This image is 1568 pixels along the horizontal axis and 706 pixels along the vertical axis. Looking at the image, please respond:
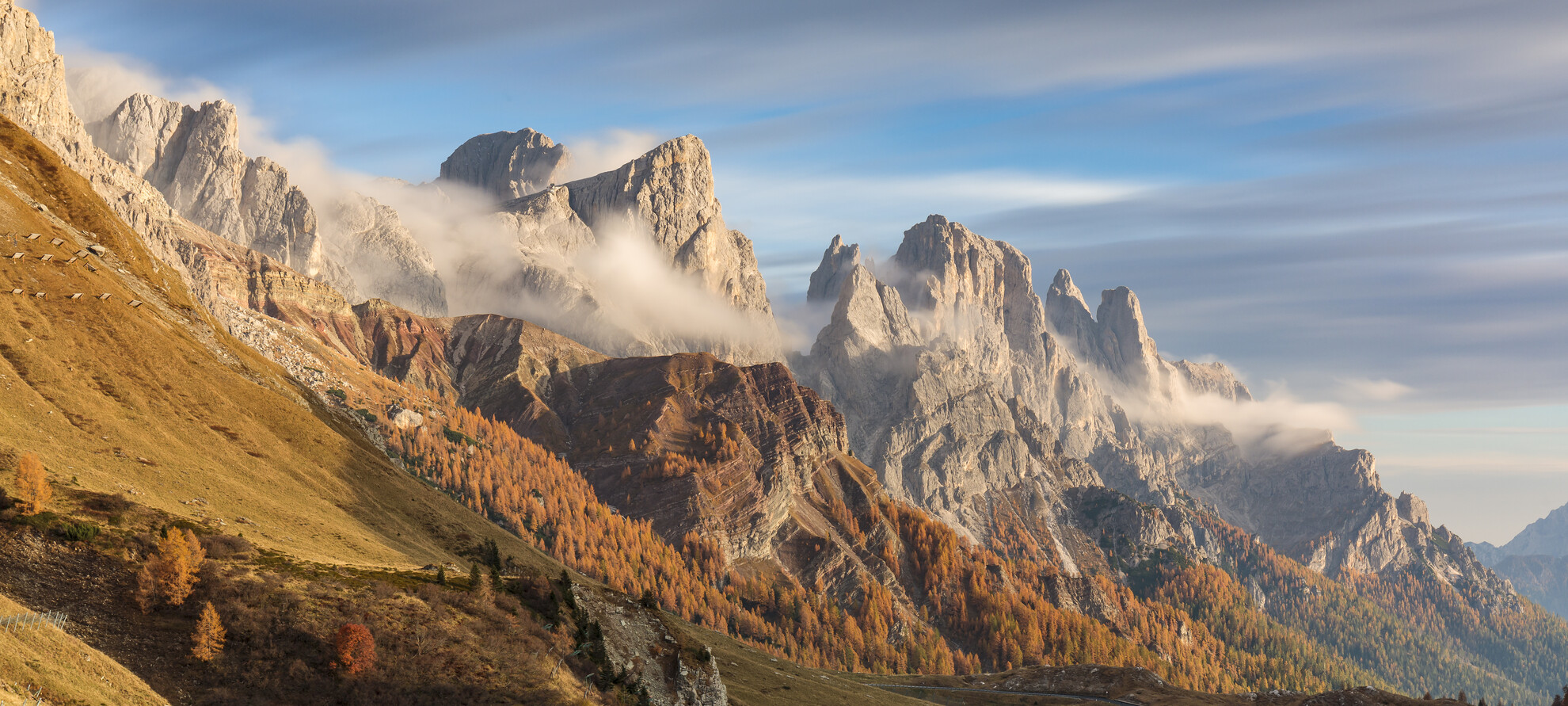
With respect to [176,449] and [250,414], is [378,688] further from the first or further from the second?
[250,414]

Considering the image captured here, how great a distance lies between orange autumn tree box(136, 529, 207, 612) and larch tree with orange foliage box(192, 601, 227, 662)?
3.82 meters

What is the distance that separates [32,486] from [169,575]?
16.4m

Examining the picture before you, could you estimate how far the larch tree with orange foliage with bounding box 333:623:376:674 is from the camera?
7519 cm

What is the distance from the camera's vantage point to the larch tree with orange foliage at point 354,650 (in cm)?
7519

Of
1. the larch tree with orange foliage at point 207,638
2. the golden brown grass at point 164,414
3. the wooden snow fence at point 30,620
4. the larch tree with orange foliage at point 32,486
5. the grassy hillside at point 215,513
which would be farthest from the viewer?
the golden brown grass at point 164,414

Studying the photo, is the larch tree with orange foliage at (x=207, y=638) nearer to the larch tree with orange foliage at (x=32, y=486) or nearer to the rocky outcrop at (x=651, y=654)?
the larch tree with orange foliage at (x=32, y=486)

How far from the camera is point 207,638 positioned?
71.7 m

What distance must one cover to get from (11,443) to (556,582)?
53115 mm

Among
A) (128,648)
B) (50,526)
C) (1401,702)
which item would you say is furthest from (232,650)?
(1401,702)

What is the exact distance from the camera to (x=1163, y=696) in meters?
192

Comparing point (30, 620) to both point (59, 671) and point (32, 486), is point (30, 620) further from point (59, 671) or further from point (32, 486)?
point (32, 486)

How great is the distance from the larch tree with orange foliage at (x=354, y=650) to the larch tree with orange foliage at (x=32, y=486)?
27501 mm

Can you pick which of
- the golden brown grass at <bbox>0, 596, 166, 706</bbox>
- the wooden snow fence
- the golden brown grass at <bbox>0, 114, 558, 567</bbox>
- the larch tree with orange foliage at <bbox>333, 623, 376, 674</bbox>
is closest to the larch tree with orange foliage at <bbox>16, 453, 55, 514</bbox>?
the golden brown grass at <bbox>0, 114, 558, 567</bbox>

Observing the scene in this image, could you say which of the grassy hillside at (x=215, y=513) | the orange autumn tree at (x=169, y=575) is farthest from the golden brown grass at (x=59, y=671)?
the orange autumn tree at (x=169, y=575)
